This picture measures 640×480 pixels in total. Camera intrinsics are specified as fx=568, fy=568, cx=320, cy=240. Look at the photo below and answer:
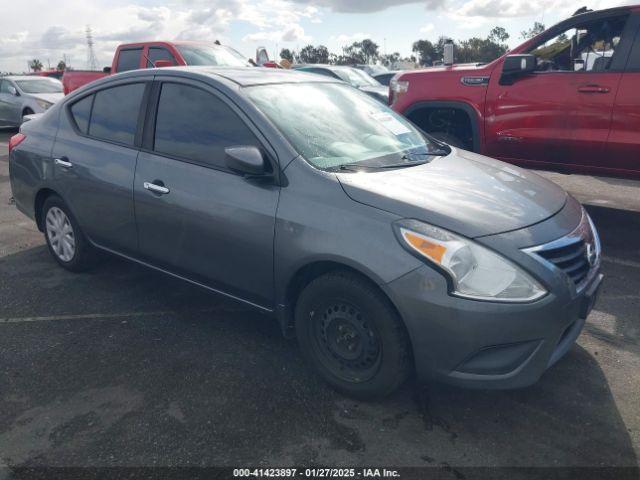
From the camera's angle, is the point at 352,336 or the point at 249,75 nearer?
the point at 352,336

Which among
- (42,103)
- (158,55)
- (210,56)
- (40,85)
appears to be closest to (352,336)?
(210,56)

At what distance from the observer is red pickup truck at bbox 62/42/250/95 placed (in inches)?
385

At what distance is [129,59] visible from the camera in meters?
10.5

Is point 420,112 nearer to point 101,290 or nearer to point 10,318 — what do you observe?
point 101,290

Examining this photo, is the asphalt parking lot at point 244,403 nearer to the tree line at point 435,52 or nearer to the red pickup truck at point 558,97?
the red pickup truck at point 558,97

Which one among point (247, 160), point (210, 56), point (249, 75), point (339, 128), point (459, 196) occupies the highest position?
point (210, 56)

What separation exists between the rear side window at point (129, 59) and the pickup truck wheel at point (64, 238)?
21.0 ft

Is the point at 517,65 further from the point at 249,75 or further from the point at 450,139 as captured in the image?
the point at 249,75

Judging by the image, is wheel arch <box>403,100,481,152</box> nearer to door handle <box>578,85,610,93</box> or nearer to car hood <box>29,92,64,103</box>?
door handle <box>578,85,610,93</box>

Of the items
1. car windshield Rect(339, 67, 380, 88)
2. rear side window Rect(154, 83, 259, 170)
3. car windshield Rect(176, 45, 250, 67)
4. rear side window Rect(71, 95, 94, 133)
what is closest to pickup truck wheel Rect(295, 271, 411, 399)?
rear side window Rect(154, 83, 259, 170)

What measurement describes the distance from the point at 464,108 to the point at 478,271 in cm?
398

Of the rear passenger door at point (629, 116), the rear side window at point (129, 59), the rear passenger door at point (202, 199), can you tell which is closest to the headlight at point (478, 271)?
the rear passenger door at point (202, 199)

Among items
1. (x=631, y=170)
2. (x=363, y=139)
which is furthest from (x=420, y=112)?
(x=363, y=139)

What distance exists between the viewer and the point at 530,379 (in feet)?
8.54
